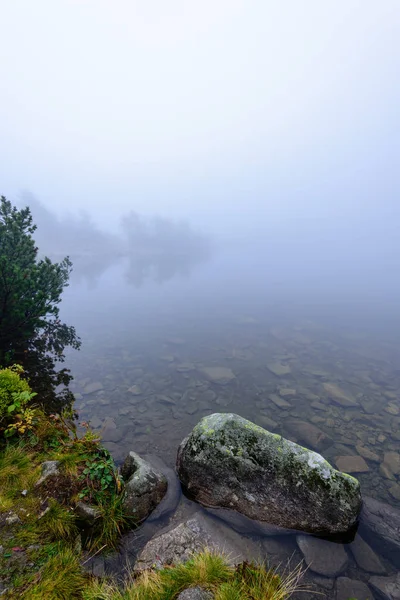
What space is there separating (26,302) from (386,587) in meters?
12.9

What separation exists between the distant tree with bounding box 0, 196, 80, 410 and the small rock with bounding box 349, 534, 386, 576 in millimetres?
10304

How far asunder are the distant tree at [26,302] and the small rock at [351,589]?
10.0 m

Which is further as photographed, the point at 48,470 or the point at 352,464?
the point at 352,464

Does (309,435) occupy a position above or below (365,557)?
above

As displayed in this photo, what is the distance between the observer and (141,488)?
5.80m

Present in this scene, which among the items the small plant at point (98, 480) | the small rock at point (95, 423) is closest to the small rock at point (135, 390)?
the small rock at point (95, 423)

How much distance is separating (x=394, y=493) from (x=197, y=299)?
3320cm

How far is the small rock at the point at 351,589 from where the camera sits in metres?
4.59

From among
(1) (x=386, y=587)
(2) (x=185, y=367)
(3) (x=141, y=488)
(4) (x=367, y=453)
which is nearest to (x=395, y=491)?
(4) (x=367, y=453)

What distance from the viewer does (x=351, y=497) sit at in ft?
18.1

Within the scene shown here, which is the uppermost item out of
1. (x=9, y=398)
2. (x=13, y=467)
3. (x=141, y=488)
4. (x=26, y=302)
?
(x=26, y=302)

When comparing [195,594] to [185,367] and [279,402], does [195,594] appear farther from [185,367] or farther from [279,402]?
[185,367]

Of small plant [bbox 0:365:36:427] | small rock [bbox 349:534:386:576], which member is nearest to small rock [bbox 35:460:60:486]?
small plant [bbox 0:365:36:427]

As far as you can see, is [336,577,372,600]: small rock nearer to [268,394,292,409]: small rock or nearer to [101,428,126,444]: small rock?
[268,394,292,409]: small rock
